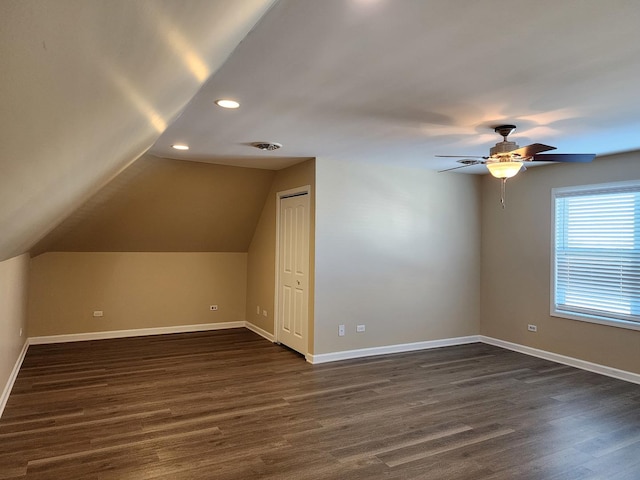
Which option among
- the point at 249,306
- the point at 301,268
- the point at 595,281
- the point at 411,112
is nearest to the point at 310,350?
the point at 301,268

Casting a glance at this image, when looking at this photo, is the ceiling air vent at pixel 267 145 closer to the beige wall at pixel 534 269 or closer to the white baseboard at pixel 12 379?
the white baseboard at pixel 12 379

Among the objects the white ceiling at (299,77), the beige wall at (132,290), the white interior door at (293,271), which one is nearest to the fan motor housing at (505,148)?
the white ceiling at (299,77)

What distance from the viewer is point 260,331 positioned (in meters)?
6.61

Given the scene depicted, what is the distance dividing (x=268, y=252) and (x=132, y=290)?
A: 2146mm

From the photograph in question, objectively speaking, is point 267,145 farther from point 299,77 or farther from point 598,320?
point 598,320

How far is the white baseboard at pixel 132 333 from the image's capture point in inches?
236

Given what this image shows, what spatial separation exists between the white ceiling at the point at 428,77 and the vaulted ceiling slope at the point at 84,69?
39 cm

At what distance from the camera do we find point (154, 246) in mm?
6566

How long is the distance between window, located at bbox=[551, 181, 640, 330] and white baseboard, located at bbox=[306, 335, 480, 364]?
1343 mm

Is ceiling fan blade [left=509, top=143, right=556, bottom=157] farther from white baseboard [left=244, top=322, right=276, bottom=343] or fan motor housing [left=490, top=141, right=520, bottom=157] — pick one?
white baseboard [left=244, top=322, right=276, bottom=343]

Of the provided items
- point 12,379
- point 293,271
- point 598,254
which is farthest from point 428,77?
point 12,379

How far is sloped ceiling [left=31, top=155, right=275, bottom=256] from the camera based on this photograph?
17.5 feet

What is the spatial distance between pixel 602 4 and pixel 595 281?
4.09 metres

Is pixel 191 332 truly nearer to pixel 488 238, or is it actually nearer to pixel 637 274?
pixel 488 238
